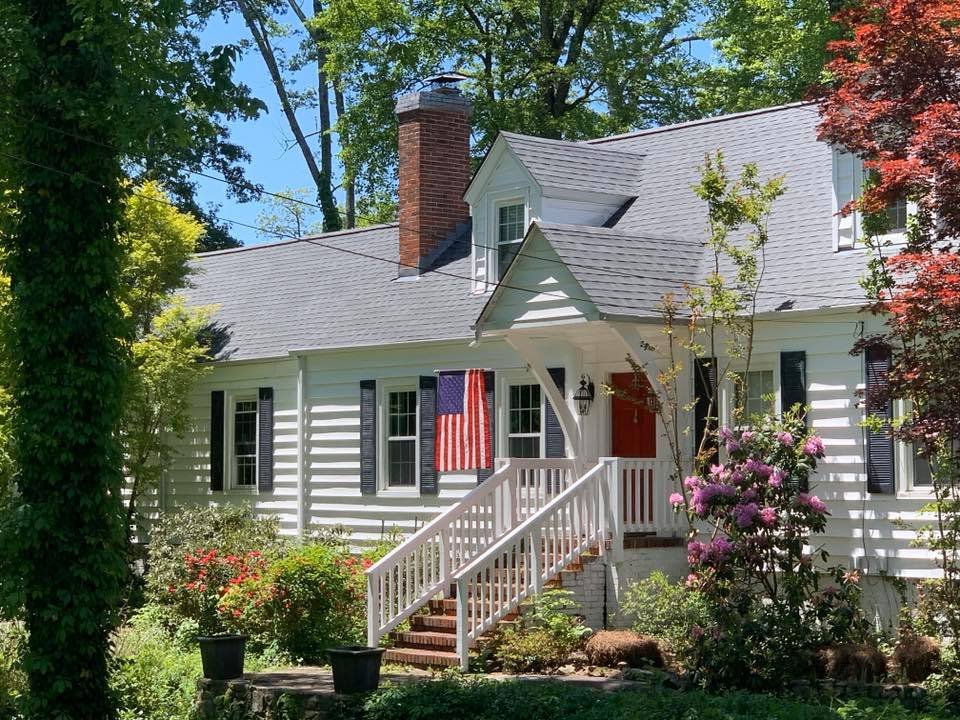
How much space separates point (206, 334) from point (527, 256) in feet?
32.7

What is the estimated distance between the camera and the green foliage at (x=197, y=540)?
63.3 ft

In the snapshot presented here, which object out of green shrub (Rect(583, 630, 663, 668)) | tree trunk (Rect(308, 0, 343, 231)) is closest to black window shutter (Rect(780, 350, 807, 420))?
green shrub (Rect(583, 630, 663, 668))

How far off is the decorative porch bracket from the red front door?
0.72 m

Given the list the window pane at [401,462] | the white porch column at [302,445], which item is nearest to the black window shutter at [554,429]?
the window pane at [401,462]

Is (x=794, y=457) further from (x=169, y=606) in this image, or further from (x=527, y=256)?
(x=169, y=606)

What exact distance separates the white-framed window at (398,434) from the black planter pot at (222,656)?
6.96m

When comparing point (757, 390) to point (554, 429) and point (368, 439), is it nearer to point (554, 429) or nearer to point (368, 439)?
point (554, 429)

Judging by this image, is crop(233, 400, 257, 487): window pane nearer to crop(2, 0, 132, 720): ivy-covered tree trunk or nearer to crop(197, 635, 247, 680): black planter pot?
crop(197, 635, 247, 680): black planter pot

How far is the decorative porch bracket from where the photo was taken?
17641 millimetres

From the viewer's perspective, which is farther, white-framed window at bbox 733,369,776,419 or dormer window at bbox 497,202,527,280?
dormer window at bbox 497,202,527,280


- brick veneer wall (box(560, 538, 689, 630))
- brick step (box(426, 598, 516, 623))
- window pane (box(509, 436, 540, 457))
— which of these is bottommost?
brick step (box(426, 598, 516, 623))

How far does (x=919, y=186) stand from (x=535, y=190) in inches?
296

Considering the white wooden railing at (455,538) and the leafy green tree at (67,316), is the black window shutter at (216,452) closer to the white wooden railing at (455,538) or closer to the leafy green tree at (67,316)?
the white wooden railing at (455,538)

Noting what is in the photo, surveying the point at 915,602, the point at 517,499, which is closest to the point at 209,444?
the point at 517,499
